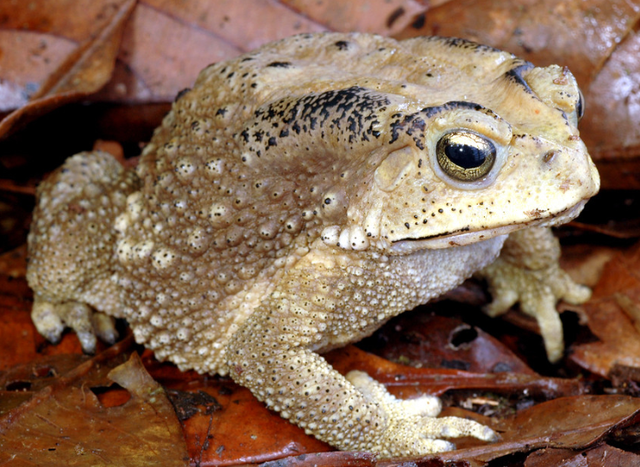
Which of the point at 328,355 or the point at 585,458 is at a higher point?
the point at 585,458

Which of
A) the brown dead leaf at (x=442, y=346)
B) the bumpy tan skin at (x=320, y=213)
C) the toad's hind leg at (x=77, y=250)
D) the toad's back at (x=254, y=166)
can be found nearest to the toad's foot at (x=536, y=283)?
the bumpy tan skin at (x=320, y=213)

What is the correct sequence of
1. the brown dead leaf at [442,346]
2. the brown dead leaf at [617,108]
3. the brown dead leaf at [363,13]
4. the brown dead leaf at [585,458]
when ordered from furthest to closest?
the brown dead leaf at [363,13] < the brown dead leaf at [617,108] < the brown dead leaf at [442,346] < the brown dead leaf at [585,458]

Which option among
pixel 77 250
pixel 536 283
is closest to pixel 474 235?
pixel 536 283

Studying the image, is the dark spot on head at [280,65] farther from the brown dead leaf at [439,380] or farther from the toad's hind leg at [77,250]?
the brown dead leaf at [439,380]

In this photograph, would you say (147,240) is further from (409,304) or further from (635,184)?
(635,184)

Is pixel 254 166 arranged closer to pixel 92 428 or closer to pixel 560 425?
pixel 92 428

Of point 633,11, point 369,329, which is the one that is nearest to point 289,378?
point 369,329

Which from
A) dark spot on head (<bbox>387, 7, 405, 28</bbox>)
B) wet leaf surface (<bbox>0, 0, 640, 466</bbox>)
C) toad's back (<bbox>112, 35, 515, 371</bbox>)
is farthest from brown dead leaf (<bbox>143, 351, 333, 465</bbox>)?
dark spot on head (<bbox>387, 7, 405, 28</bbox>)

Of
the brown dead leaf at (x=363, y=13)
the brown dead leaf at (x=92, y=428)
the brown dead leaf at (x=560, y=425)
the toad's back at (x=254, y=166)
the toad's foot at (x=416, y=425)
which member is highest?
the brown dead leaf at (x=363, y=13)
